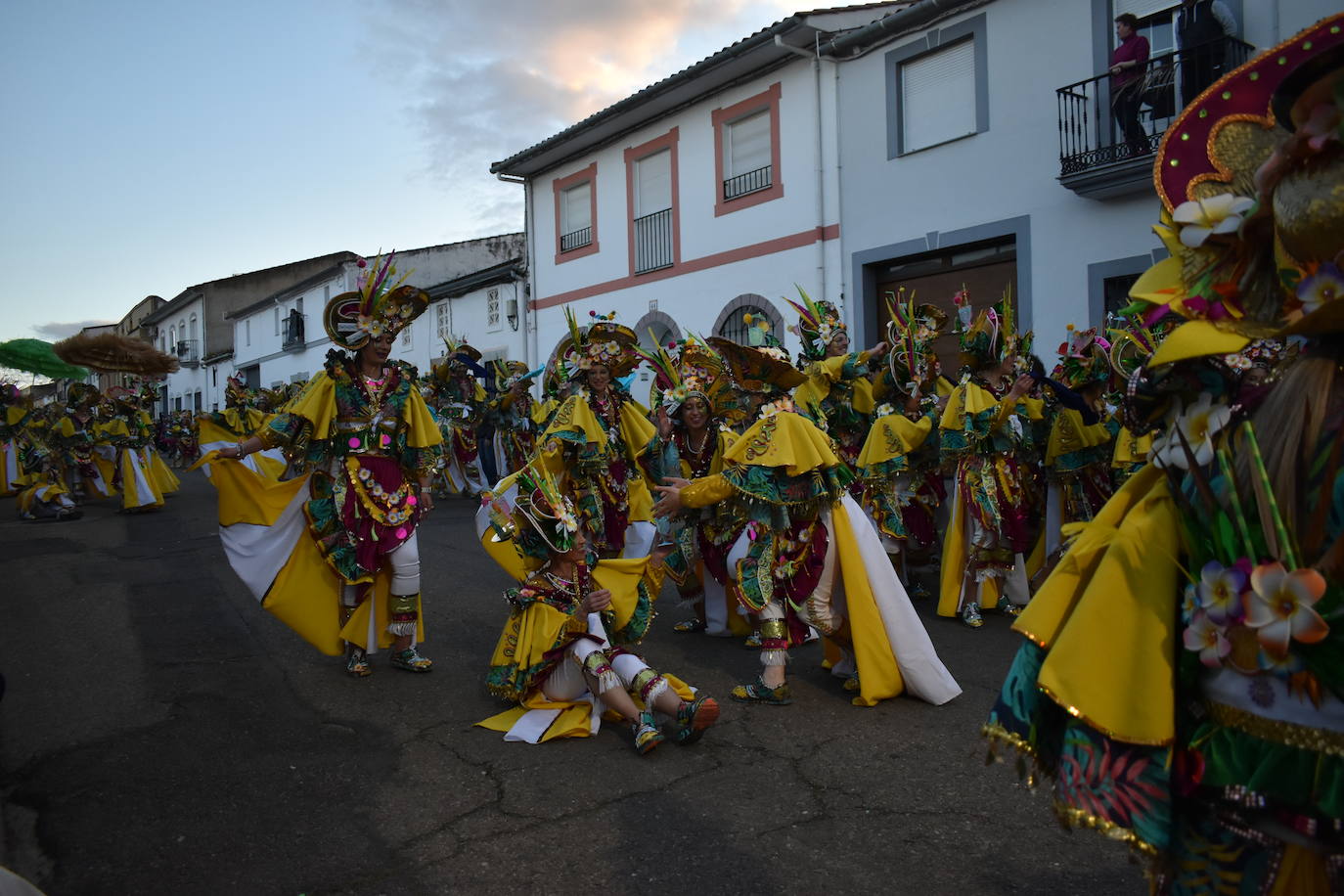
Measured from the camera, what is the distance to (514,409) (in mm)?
16000

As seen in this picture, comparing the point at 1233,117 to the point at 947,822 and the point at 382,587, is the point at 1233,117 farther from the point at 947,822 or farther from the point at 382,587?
the point at 382,587

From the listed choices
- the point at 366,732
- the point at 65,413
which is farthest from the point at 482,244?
the point at 366,732

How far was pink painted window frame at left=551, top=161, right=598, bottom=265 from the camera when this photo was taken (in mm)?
20891

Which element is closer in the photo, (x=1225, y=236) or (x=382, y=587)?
(x=1225, y=236)

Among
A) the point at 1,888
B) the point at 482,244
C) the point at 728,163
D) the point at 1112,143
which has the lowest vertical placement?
the point at 1,888

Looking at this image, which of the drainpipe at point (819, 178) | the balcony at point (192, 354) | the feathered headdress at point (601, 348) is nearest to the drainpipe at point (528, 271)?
the drainpipe at point (819, 178)

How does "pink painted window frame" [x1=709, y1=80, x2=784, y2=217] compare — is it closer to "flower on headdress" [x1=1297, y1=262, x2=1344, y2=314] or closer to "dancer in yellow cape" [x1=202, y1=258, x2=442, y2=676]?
"dancer in yellow cape" [x1=202, y1=258, x2=442, y2=676]

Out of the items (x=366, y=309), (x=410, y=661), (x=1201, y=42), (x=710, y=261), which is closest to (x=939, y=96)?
(x=1201, y=42)

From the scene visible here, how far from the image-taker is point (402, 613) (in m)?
5.84

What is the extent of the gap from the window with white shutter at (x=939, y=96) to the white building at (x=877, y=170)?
3 cm

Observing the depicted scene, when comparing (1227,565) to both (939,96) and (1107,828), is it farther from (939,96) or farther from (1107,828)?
(939,96)

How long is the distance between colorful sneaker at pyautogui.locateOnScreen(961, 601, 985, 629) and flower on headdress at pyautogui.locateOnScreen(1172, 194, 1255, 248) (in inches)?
211

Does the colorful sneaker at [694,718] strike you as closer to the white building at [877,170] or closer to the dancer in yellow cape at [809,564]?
the dancer in yellow cape at [809,564]

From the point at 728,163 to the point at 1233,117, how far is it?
16566 millimetres
